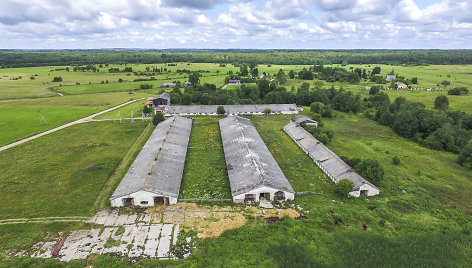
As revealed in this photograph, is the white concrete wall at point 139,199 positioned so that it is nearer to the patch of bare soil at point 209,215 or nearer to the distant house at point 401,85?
the patch of bare soil at point 209,215

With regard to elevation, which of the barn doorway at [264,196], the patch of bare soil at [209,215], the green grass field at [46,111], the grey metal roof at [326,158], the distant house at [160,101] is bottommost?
the patch of bare soil at [209,215]

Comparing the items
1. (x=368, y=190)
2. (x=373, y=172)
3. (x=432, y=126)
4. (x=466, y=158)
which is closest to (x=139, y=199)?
(x=368, y=190)

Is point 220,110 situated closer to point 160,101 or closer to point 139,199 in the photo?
point 160,101

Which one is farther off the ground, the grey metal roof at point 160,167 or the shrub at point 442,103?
the shrub at point 442,103

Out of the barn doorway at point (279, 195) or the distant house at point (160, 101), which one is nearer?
the barn doorway at point (279, 195)

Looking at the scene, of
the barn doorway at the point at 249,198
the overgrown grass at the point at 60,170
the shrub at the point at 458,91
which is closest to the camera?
the overgrown grass at the point at 60,170

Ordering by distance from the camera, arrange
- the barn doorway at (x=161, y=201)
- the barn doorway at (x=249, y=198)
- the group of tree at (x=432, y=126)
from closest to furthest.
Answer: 1. the barn doorway at (x=161, y=201)
2. the barn doorway at (x=249, y=198)
3. the group of tree at (x=432, y=126)

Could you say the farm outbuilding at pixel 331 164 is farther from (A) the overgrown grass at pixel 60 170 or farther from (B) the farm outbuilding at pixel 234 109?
(A) the overgrown grass at pixel 60 170

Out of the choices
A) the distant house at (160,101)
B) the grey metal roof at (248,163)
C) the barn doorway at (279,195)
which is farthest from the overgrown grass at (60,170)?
the barn doorway at (279,195)
